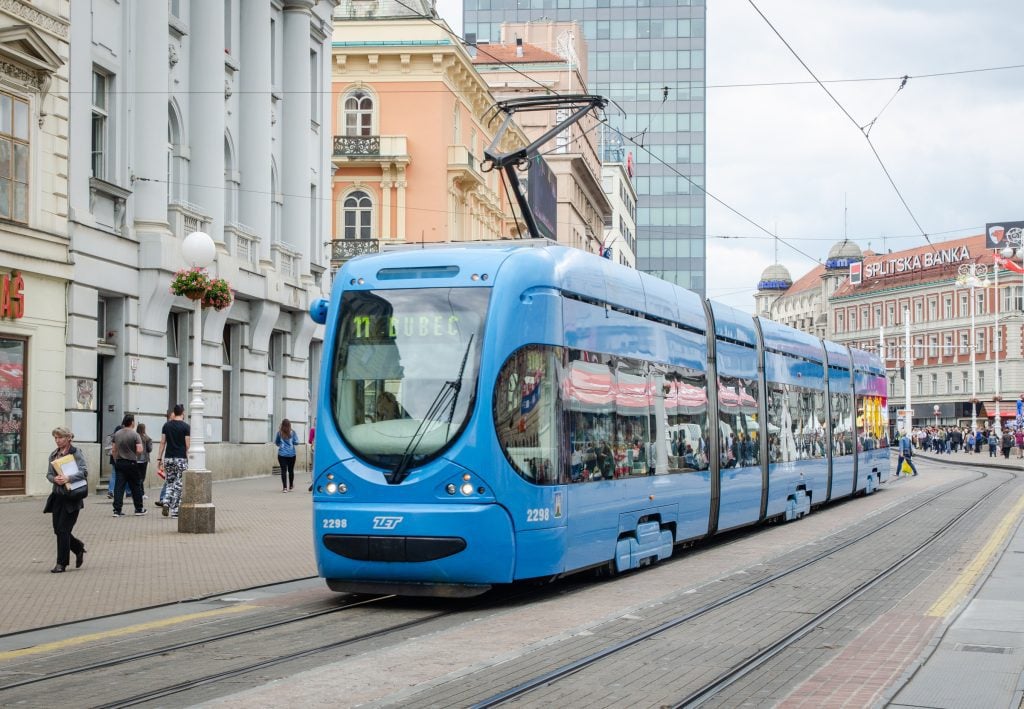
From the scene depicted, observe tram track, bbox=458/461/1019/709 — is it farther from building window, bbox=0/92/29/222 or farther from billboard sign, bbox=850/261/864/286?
billboard sign, bbox=850/261/864/286

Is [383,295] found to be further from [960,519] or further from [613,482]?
[960,519]

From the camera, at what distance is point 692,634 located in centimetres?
1113

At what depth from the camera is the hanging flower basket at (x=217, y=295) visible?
24.8m

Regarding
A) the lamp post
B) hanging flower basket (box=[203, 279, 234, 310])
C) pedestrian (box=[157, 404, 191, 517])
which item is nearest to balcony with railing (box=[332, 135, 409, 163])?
hanging flower basket (box=[203, 279, 234, 310])

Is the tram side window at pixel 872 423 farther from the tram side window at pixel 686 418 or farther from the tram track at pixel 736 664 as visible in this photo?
the tram side window at pixel 686 418

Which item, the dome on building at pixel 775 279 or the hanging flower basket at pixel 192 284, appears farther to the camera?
the dome on building at pixel 775 279

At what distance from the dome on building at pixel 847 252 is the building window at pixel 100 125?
113 meters

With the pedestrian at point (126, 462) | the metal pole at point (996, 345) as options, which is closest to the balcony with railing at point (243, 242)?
the pedestrian at point (126, 462)

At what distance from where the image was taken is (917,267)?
116250 millimetres

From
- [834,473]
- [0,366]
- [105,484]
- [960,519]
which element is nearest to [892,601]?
[960,519]

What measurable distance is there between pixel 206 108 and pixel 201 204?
219cm

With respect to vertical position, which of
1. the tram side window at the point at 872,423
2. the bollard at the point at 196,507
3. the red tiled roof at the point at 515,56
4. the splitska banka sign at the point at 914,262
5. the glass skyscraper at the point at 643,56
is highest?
the glass skyscraper at the point at 643,56

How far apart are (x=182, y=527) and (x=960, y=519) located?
44.1ft

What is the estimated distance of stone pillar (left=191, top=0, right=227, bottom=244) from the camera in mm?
33219
